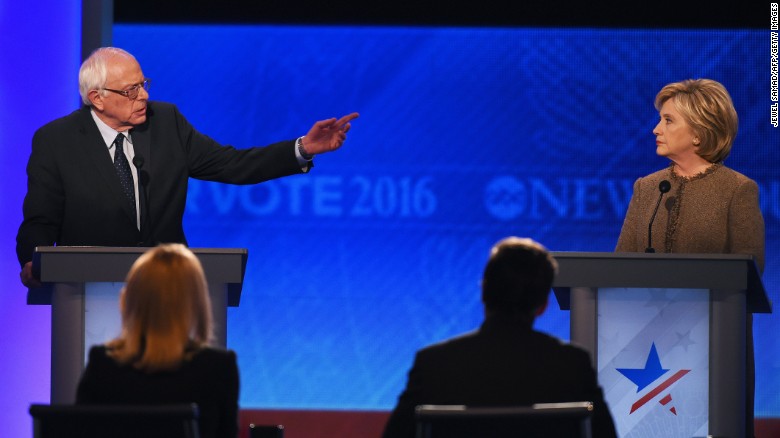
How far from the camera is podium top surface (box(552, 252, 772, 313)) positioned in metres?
2.90

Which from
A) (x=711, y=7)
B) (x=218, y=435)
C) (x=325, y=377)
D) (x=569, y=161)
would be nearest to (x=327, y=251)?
(x=325, y=377)

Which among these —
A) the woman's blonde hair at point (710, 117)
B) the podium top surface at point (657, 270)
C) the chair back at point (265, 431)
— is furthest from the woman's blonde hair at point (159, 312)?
the woman's blonde hair at point (710, 117)

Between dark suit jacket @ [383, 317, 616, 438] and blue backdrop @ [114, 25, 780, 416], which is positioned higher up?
blue backdrop @ [114, 25, 780, 416]

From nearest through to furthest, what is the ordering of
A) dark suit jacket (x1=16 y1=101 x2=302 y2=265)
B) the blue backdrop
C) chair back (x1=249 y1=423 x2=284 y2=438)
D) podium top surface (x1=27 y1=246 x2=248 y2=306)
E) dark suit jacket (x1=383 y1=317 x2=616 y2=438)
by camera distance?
1. dark suit jacket (x1=383 y1=317 x2=616 y2=438)
2. podium top surface (x1=27 y1=246 x2=248 y2=306)
3. chair back (x1=249 y1=423 x2=284 y2=438)
4. dark suit jacket (x1=16 y1=101 x2=302 y2=265)
5. the blue backdrop

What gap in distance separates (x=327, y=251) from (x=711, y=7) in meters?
2.45

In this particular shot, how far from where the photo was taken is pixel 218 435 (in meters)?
2.27

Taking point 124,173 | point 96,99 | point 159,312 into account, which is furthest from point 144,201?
point 159,312

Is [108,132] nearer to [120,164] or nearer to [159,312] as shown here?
[120,164]

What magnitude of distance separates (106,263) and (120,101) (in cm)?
89

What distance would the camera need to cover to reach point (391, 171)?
19.1 ft

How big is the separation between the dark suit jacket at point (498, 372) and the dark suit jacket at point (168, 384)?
0.39 meters

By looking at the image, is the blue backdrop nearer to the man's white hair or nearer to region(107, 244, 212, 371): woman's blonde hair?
the man's white hair

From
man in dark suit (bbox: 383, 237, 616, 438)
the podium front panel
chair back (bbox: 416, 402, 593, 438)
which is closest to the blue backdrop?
the podium front panel

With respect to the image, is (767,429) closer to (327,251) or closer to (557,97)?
(557,97)
